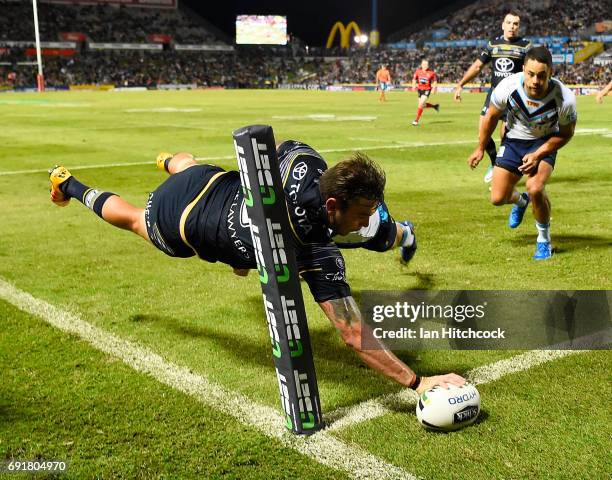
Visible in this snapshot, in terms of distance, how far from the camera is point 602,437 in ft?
10.8

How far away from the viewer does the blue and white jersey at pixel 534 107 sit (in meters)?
6.34

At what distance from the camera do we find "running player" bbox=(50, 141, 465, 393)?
3283 millimetres

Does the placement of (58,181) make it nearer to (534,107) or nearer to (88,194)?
(88,194)

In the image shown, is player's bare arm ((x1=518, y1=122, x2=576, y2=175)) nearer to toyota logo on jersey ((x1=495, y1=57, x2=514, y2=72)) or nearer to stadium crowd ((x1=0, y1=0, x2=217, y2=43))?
toyota logo on jersey ((x1=495, y1=57, x2=514, y2=72))

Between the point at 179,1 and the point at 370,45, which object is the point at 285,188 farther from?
the point at 179,1

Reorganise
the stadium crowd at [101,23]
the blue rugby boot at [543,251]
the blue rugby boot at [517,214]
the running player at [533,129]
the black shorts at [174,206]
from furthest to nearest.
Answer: the stadium crowd at [101,23], the blue rugby boot at [517,214], the blue rugby boot at [543,251], the running player at [533,129], the black shorts at [174,206]

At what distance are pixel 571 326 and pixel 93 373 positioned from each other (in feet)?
10.4

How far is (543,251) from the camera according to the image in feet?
21.7

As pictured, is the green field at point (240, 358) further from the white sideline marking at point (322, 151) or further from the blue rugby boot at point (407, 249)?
the white sideline marking at point (322, 151)

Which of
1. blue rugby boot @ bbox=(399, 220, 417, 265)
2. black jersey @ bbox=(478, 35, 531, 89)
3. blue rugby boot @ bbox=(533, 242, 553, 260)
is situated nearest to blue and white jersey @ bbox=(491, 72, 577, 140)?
blue rugby boot @ bbox=(533, 242, 553, 260)

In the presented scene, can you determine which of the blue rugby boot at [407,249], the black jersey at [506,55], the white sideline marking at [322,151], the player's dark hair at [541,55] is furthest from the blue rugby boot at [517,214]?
the white sideline marking at [322,151]

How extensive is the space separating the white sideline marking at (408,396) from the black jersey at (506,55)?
293 inches

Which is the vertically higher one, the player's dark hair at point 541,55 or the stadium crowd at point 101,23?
the stadium crowd at point 101,23

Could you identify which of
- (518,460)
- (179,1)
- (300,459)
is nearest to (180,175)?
(300,459)
